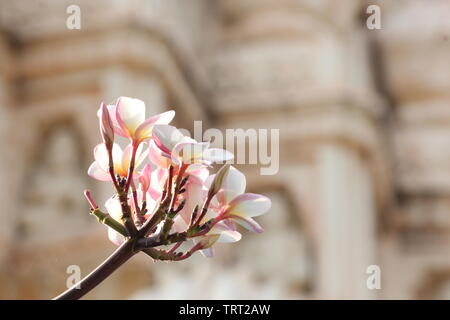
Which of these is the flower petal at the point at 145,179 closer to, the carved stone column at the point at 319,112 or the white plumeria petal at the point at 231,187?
the white plumeria petal at the point at 231,187

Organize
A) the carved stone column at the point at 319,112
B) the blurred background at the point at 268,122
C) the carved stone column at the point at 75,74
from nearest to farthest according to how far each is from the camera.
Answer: the blurred background at the point at 268,122 → the carved stone column at the point at 75,74 → the carved stone column at the point at 319,112

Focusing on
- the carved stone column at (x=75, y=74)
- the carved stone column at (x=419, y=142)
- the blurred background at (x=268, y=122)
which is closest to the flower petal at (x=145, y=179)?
the blurred background at (x=268, y=122)

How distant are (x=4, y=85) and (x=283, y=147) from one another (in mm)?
1488

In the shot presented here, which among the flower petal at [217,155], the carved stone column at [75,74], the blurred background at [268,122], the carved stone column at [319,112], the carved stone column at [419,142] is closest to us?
the flower petal at [217,155]

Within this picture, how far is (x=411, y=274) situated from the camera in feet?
20.0

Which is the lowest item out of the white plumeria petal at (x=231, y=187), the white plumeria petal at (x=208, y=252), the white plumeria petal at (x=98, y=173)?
the white plumeria petal at (x=208, y=252)

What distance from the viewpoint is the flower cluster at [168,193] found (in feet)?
2.01

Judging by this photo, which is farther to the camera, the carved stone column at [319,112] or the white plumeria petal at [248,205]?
the carved stone column at [319,112]

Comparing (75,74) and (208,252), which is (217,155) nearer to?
(208,252)

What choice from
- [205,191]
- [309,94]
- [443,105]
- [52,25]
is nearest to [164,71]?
[52,25]

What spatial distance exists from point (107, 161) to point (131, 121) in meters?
0.03

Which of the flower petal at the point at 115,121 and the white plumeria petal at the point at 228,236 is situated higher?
the flower petal at the point at 115,121

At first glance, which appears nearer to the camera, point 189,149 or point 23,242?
point 189,149
